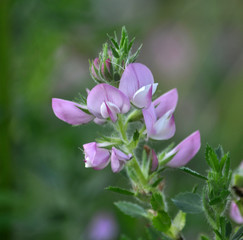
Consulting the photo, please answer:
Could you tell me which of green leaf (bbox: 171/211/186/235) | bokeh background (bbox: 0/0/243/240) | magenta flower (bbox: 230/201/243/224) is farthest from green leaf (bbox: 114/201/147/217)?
bokeh background (bbox: 0/0/243/240)

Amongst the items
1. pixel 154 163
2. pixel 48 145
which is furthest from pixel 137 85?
pixel 48 145

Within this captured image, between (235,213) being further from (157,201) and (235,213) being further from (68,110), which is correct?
(68,110)

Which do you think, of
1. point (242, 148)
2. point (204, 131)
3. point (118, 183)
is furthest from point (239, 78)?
point (118, 183)

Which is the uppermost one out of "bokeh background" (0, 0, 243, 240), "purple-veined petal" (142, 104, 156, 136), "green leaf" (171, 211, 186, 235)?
"purple-veined petal" (142, 104, 156, 136)

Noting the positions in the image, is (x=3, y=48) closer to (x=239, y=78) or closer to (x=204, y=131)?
(x=204, y=131)

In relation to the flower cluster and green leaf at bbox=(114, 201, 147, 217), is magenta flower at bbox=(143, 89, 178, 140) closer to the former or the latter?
the flower cluster
